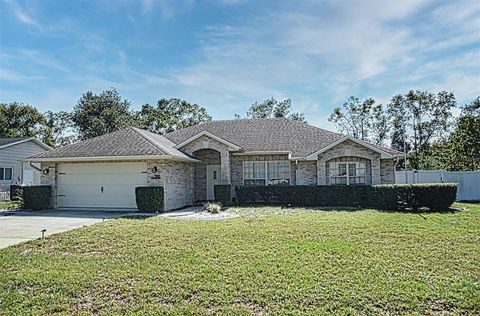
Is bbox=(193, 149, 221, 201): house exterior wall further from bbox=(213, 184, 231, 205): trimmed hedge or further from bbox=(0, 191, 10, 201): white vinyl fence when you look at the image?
bbox=(0, 191, 10, 201): white vinyl fence

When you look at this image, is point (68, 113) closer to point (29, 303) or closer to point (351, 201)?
point (351, 201)

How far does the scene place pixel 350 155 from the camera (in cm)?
1920

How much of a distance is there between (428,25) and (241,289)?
10989 mm

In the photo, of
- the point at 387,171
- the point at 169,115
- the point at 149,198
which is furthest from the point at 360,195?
the point at 169,115

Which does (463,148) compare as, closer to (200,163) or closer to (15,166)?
(200,163)

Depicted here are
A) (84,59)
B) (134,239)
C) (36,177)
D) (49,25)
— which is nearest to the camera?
(134,239)

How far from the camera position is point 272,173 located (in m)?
20.6

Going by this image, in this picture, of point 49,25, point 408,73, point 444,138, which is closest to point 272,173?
point 408,73

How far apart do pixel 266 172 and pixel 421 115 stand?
23727 mm

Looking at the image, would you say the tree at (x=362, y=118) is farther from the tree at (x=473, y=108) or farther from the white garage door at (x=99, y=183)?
the white garage door at (x=99, y=183)

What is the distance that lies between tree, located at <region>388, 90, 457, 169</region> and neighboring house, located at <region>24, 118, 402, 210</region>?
17.5 metres

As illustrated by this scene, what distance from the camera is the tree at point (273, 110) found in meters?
44.6

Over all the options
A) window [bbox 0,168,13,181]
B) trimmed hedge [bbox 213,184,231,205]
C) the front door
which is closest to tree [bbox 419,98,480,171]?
the front door

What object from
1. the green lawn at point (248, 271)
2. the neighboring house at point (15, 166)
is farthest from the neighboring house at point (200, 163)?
the neighboring house at point (15, 166)
